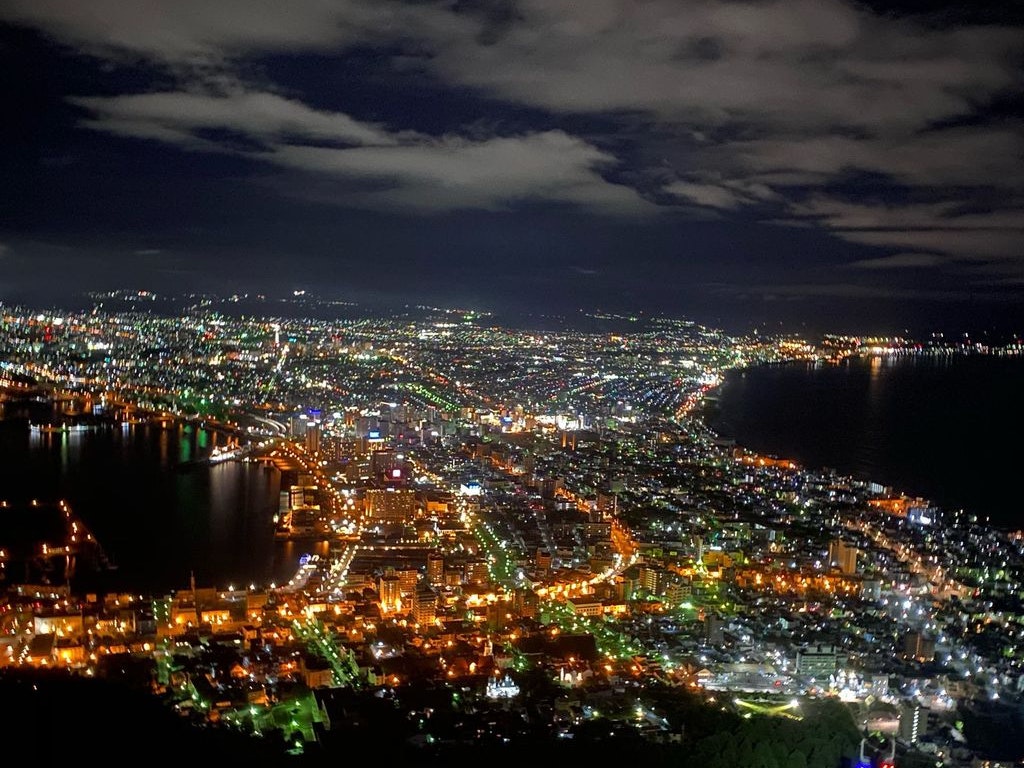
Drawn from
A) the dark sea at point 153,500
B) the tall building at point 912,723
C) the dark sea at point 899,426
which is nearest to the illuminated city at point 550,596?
the tall building at point 912,723

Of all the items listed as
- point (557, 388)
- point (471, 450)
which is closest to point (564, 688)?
point (471, 450)

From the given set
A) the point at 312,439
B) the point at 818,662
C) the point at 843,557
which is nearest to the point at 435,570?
the point at 818,662

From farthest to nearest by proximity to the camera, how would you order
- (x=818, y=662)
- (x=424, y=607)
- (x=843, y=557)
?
(x=843, y=557) → (x=424, y=607) → (x=818, y=662)

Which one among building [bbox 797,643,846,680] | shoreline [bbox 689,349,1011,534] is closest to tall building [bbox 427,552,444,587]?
building [bbox 797,643,846,680]

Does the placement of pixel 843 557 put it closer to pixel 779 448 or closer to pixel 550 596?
pixel 550 596

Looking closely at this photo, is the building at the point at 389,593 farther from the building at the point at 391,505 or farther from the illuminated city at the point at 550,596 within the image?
the building at the point at 391,505

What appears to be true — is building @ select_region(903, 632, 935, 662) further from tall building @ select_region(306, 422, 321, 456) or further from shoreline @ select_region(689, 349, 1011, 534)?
tall building @ select_region(306, 422, 321, 456)
